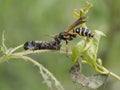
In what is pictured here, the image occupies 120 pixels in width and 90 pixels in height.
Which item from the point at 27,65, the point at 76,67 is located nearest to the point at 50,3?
the point at 27,65

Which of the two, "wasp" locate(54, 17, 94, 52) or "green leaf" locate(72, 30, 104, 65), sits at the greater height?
"wasp" locate(54, 17, 94, 52)

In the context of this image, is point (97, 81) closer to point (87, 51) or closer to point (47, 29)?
point (87, 51)

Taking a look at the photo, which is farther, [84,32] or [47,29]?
[47,29]

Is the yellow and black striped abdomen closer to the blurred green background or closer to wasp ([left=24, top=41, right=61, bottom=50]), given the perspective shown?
wasp ([left=24, top=41, right=61, bottom=50])

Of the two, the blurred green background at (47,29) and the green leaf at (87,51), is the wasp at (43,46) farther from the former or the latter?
the blurred green background at (47,29)

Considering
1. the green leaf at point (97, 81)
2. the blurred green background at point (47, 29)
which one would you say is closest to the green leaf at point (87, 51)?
the green leaf at point (97, 81)

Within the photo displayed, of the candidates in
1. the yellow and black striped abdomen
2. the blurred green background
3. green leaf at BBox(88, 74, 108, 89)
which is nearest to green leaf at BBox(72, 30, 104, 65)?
the yellow and black striped abdomen

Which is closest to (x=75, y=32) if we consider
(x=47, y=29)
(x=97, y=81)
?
(x=97, y=81)

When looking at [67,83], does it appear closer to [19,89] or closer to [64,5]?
[19,89]
